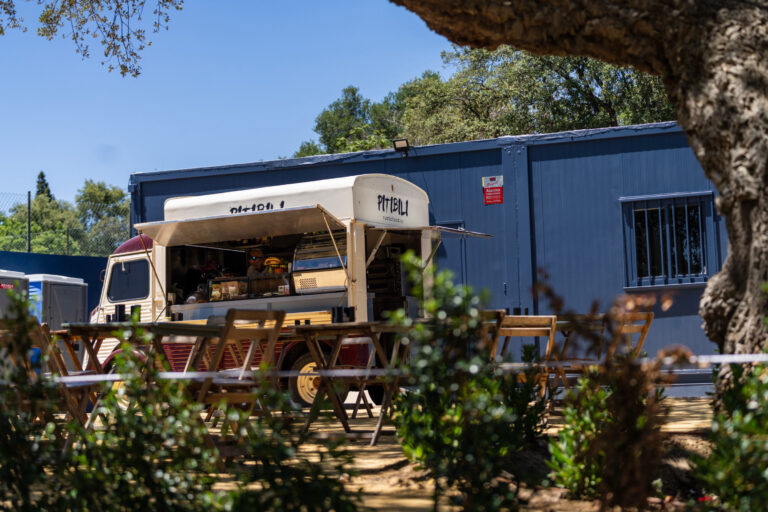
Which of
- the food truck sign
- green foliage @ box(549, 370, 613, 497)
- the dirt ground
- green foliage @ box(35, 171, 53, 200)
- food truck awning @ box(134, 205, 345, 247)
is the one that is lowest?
the dirt ground

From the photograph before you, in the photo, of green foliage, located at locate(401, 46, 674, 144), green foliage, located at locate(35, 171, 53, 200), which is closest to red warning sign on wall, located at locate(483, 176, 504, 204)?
green foliage, located at locate(401, 46, 674, 144)

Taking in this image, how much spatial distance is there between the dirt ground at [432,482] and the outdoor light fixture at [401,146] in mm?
5597

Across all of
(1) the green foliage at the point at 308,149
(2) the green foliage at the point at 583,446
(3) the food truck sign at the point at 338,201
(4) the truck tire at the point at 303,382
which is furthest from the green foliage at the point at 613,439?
(1) the green foliage at the point at 308,149

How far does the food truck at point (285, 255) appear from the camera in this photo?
9.75 m

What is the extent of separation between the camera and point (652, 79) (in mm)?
23312

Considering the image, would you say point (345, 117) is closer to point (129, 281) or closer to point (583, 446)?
point (129, 281)

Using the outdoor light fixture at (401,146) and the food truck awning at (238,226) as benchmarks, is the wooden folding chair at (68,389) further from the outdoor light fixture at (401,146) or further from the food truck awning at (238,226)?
the outdoor light fixture at (401,146)

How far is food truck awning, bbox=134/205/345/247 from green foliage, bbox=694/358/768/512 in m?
6.73

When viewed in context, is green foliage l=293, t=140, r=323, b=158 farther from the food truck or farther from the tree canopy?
the food truck

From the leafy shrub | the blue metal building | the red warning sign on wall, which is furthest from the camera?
the red warning sign on wall

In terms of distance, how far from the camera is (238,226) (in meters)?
10.5

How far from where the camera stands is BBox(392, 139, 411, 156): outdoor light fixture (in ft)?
36.1

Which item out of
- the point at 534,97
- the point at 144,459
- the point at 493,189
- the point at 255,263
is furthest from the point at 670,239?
the point at 534,97

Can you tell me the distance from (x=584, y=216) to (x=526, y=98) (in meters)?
15.9
